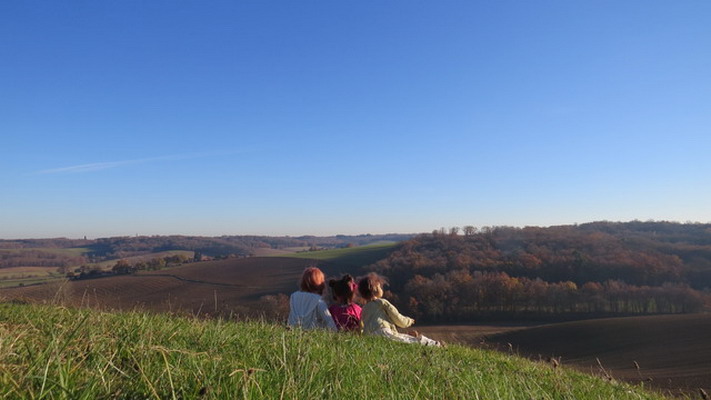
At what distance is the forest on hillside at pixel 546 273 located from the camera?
64.4 metres

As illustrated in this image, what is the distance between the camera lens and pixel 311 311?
22.7ft

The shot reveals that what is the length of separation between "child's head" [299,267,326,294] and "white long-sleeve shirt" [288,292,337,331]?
17 centimetres

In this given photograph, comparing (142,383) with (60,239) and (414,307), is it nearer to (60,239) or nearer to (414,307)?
(414,307)

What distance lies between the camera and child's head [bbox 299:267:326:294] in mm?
7195

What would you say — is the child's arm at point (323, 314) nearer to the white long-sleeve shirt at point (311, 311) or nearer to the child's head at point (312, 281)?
the white long-sleeve shirt at point (311, 311)

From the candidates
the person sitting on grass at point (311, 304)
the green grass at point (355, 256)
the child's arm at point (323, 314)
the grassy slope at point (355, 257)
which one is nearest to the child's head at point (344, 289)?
the person sitting on grass at point (311, 304)

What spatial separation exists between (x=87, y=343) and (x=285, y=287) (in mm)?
60762

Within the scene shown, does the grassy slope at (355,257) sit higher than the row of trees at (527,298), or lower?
higher

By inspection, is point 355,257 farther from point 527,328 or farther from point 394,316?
point 394,316

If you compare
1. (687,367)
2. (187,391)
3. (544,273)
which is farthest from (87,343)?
(544,273)

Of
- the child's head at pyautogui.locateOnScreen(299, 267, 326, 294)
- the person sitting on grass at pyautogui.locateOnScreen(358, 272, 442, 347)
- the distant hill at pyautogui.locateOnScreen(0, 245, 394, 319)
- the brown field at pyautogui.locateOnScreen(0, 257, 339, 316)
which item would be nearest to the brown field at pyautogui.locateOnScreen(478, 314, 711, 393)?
the person sitting on grass at pyautogui.locateOnScreen(358, 272, 442, 347)

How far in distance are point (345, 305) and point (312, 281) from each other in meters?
0.83

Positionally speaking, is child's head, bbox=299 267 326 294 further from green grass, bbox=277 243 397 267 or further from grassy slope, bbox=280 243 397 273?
green grass, bbox=277 243 397 267

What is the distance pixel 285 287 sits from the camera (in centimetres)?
6150
